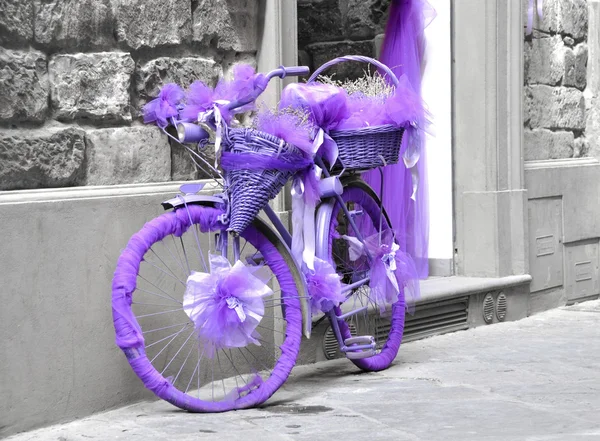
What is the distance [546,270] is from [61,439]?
4.31m

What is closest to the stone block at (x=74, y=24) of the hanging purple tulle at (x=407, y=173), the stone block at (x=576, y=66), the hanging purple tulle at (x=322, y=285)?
the hanging purple tulle at (x=322, y=285)

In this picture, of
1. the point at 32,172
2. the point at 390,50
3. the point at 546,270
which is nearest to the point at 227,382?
the point at 32,172

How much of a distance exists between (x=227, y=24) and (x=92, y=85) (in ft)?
2.97

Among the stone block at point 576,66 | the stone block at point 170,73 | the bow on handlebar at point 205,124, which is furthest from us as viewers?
the stone block at point 576,66

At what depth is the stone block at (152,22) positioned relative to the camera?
15.1ft

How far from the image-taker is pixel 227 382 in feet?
16.2

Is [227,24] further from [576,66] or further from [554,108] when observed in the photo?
[576,66]

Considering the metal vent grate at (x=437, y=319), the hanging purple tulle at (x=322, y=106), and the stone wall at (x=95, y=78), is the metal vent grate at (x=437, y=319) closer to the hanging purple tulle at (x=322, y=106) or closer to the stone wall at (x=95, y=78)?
the hanging purple tulle at (x=322, y=106)

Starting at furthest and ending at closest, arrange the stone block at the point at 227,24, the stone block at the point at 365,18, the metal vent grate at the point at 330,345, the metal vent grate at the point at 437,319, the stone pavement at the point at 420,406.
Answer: the stone block at the point at 365,18 < the metal vent grate at the point at 437,319 < the metal vent grate at the point at 330,345 < the stone block at the point at 227,24 < the stone pavement at the point at 420,406

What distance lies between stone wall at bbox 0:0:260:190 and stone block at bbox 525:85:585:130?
118 inches

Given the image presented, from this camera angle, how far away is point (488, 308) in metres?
6.81

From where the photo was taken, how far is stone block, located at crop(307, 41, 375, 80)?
7.30 metres

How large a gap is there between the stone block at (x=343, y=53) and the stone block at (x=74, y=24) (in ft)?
9.63

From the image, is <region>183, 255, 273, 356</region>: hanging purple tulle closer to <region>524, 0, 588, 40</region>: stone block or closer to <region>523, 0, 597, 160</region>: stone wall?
<region>523, 0, 597, 160</region>: stone wall
